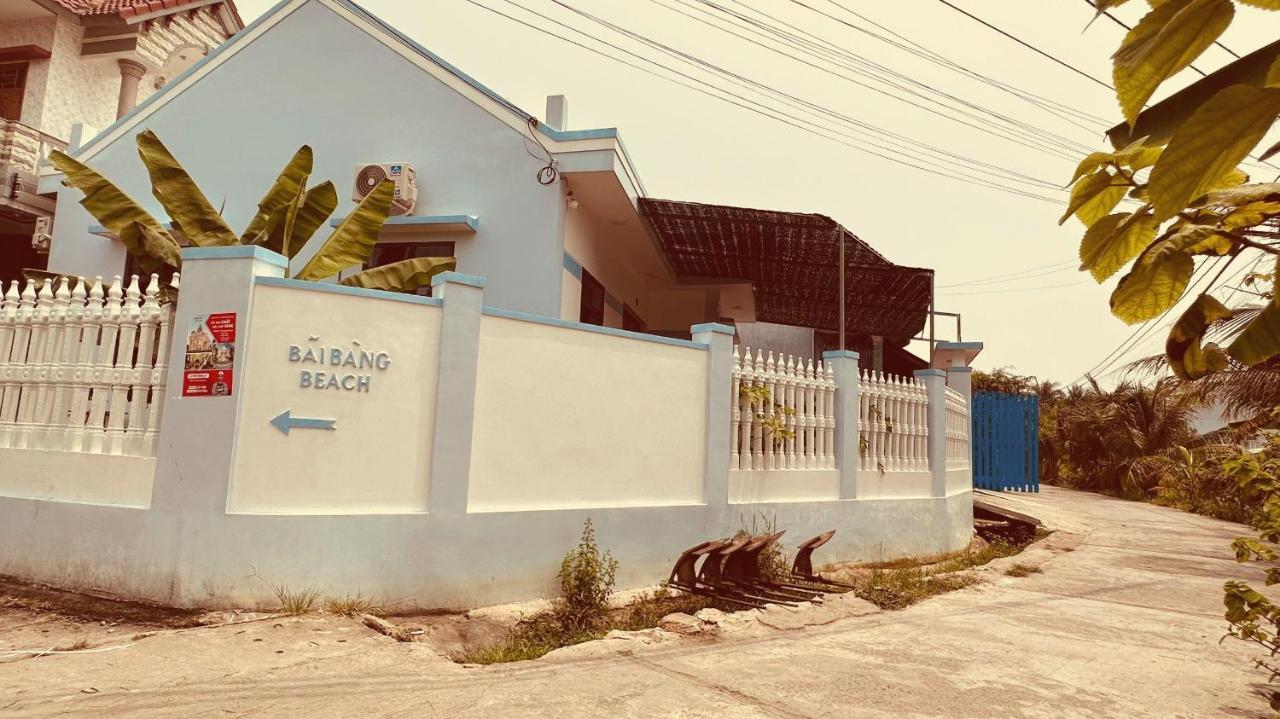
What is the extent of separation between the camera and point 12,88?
458 inches

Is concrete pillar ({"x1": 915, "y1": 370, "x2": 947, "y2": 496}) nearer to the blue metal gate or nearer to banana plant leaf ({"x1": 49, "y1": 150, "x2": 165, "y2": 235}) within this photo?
the blue metal gate

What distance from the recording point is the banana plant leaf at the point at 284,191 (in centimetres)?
716

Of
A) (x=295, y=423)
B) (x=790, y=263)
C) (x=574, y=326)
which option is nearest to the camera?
(x=295, y=423)

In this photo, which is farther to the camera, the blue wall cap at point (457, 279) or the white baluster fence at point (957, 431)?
the white baluster fence at point (957, 431)

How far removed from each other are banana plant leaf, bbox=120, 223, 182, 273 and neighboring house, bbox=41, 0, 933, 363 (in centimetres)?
239

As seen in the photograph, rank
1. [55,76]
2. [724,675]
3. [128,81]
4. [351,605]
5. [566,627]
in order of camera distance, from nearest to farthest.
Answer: [724,675] → [351,605] → [566,627] → [55,76] → [128,81]

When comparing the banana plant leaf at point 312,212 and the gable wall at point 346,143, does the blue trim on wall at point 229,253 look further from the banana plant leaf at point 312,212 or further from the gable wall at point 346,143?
the gable wall at point 346,143

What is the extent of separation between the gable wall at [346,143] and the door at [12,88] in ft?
9.48

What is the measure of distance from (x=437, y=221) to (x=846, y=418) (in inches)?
214

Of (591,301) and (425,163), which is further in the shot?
(591,301)

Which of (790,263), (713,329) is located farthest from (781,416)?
(790,263)

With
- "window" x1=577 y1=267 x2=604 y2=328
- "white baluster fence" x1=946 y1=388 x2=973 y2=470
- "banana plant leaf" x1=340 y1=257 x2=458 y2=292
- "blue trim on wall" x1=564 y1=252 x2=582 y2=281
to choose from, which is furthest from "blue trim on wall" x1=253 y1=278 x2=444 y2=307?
"white baluster fence" x1=946 y1=388 x2=973 y2=470

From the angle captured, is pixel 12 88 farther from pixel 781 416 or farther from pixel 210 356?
pixel 781 416

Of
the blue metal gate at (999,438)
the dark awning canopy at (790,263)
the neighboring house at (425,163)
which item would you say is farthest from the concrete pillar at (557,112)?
the blue metal gate at (999,438)
